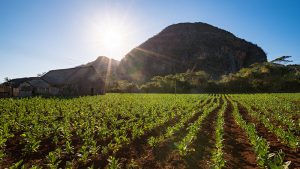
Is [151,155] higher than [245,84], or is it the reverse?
[245,84]

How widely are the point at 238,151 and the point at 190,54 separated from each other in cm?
11780

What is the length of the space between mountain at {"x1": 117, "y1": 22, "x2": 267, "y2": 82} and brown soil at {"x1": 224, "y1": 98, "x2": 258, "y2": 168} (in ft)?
339

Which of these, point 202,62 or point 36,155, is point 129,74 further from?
point 36,155

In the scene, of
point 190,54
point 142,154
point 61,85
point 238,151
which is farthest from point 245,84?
point 142,154

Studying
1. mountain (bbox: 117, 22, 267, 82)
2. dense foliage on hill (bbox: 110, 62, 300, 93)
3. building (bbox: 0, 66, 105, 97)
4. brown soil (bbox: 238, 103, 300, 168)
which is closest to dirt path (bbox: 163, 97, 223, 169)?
brown soil (bbox: 238, 103, 300, 168)

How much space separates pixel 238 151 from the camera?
9344 millimetres

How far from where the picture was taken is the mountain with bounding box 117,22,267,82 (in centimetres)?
12238

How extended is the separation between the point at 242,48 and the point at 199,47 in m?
27.8

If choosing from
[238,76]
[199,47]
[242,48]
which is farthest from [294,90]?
[242,48]

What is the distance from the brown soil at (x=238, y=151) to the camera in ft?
26.0

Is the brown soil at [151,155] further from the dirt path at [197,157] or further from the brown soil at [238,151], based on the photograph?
the brown soil at [238,151]

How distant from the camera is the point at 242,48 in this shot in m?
139

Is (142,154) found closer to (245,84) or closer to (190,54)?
(245,84)

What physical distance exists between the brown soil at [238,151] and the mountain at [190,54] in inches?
4065
